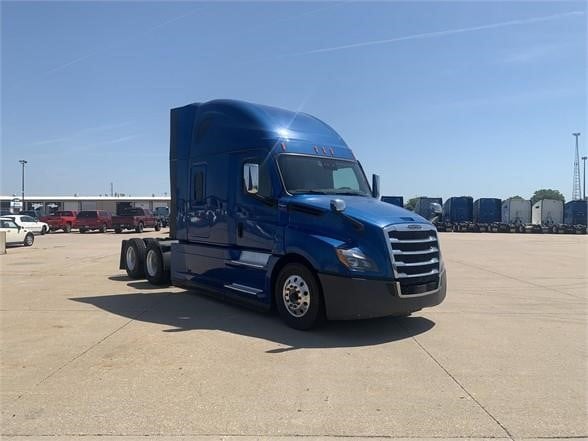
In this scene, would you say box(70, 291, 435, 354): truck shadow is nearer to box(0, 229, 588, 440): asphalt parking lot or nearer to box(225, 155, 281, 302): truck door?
box(0, 229, 588, 440): asphalt parking lot

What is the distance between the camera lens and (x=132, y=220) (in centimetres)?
4022

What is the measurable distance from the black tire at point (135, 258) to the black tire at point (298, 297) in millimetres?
5696

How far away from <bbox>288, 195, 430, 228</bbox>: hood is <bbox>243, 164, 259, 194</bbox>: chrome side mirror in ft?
2.59

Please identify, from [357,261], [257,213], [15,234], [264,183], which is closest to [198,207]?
[257,213]

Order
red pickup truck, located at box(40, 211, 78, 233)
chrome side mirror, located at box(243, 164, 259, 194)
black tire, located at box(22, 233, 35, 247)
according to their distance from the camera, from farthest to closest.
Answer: red pickup truck, located at box(40, 211, 78, 233)
black tire, located at box(22, 233, 35, 247)
chrome side mirror, located at box(243, 164, 259, 194)

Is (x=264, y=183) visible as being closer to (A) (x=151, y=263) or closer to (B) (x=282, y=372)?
(B) (x=282, y=372)

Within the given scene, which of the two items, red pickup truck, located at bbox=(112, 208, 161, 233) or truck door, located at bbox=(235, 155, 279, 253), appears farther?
red pickup truck, located at bbox=(112, 208, 161, 233)

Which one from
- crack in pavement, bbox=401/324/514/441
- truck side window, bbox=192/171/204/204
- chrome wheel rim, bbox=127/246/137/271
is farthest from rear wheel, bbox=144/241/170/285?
crack in pavement, bbox=401/324/514/441

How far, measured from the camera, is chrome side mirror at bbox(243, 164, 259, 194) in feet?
26.1

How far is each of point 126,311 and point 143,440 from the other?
5.11m

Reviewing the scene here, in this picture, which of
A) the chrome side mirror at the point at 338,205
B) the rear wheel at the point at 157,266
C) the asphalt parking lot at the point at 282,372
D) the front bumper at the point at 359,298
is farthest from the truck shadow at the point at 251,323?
the chrome side mirror at the point at 338,205

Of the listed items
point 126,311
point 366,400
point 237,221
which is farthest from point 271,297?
point 366,400

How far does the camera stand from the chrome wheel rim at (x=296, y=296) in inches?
278

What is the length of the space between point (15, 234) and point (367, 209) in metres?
22.9
